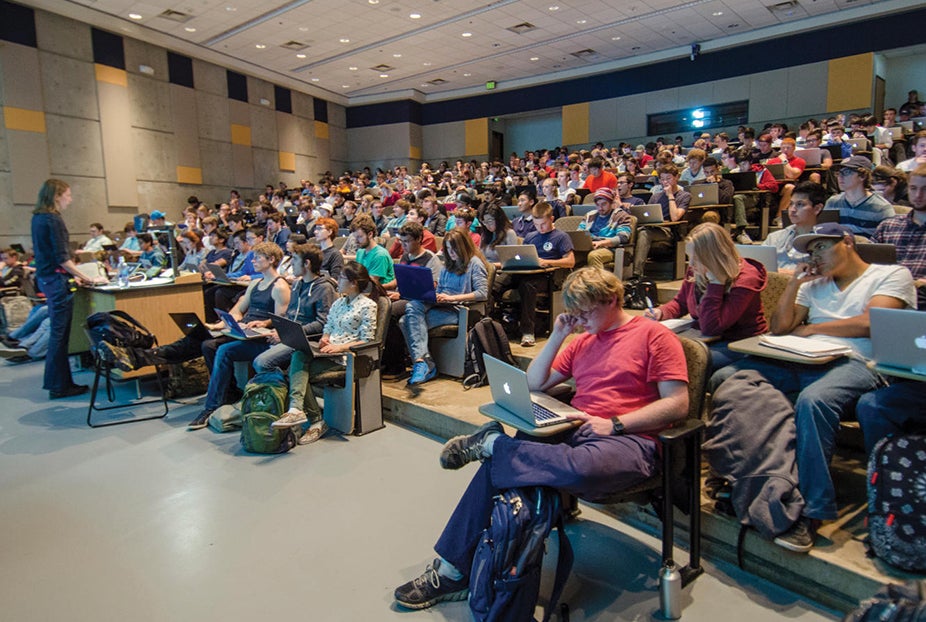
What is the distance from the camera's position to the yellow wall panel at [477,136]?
1827 centimetres

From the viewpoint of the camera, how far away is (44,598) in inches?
86.0

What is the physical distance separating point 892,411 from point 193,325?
427 cm

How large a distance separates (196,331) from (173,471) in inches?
57.8

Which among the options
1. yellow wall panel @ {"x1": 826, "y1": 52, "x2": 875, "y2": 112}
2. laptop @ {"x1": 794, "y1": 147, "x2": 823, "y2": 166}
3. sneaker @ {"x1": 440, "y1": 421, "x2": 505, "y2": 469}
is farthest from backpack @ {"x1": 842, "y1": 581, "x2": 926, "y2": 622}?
yellow wall panel @ {"x1": 826, "y1": 52, "x2": 875, "y2": 112}

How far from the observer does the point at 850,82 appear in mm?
12422

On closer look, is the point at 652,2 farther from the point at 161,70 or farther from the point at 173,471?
the point at 173,471

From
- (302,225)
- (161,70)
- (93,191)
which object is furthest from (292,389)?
(161,70)

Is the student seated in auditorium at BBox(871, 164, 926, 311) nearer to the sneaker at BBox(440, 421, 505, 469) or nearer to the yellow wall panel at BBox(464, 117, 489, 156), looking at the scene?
the sneaker at BBox(440, 421, 505, 469)

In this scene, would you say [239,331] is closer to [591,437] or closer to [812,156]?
[591,437]

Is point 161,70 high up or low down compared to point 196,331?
up

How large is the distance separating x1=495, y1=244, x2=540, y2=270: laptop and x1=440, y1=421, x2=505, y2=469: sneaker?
2.51 meters

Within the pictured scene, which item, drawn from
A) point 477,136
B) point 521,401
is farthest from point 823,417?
point 477,136

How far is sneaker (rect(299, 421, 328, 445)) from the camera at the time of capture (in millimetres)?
3674

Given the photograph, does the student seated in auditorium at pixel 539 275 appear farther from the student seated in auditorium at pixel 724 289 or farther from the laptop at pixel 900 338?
the laptop at pixel 900 338
